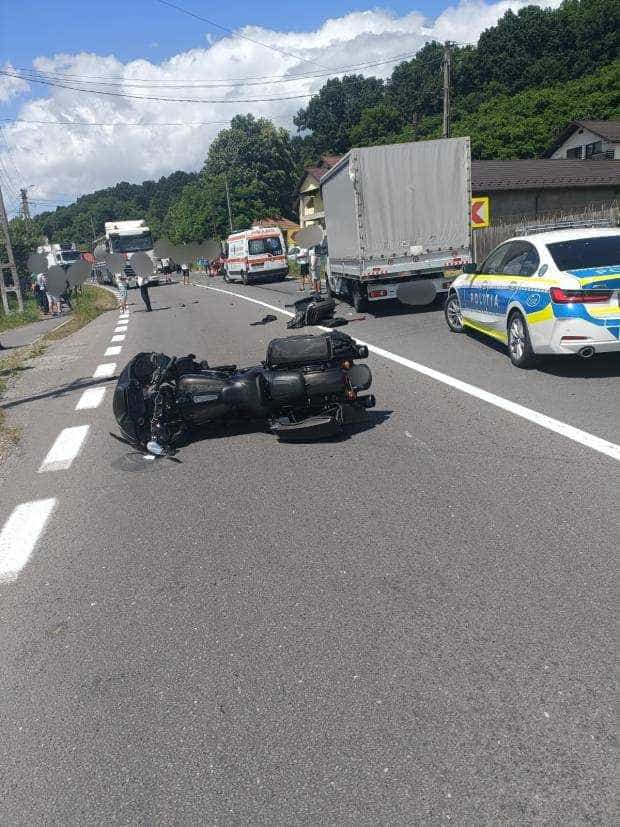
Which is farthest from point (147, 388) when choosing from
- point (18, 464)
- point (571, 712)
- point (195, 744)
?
point (571, 712)

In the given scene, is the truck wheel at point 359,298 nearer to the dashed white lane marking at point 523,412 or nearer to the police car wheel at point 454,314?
the police car wheel at point 454,314

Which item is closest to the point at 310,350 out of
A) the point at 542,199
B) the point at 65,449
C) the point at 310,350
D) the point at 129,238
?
the point at 310,350

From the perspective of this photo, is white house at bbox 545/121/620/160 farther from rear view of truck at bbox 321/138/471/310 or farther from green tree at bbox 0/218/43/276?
green tree at bbox 0/218/43/276

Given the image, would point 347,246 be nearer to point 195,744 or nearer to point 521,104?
point 195,744

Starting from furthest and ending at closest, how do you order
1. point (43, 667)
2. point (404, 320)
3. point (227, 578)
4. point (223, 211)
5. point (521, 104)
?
point (223, 211), point (521, 104), point (404, 320), point (227, 578), point (43, 667)

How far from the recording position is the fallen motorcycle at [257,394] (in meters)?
6.16

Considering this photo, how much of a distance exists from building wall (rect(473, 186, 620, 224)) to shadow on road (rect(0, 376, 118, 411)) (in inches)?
1150

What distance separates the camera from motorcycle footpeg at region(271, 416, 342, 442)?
6.21 m

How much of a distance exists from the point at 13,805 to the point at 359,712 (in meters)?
1.30

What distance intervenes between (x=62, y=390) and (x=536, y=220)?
95.0 ft

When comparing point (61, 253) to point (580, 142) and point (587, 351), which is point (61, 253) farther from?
point (587, 351)

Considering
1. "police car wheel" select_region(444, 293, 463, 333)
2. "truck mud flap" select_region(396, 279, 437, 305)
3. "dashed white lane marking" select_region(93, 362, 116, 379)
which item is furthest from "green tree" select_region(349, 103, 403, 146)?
"dashed white lane marking" select_region(93, 362, 116, 379)

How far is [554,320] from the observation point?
24.3ft

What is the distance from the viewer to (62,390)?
10312mm
